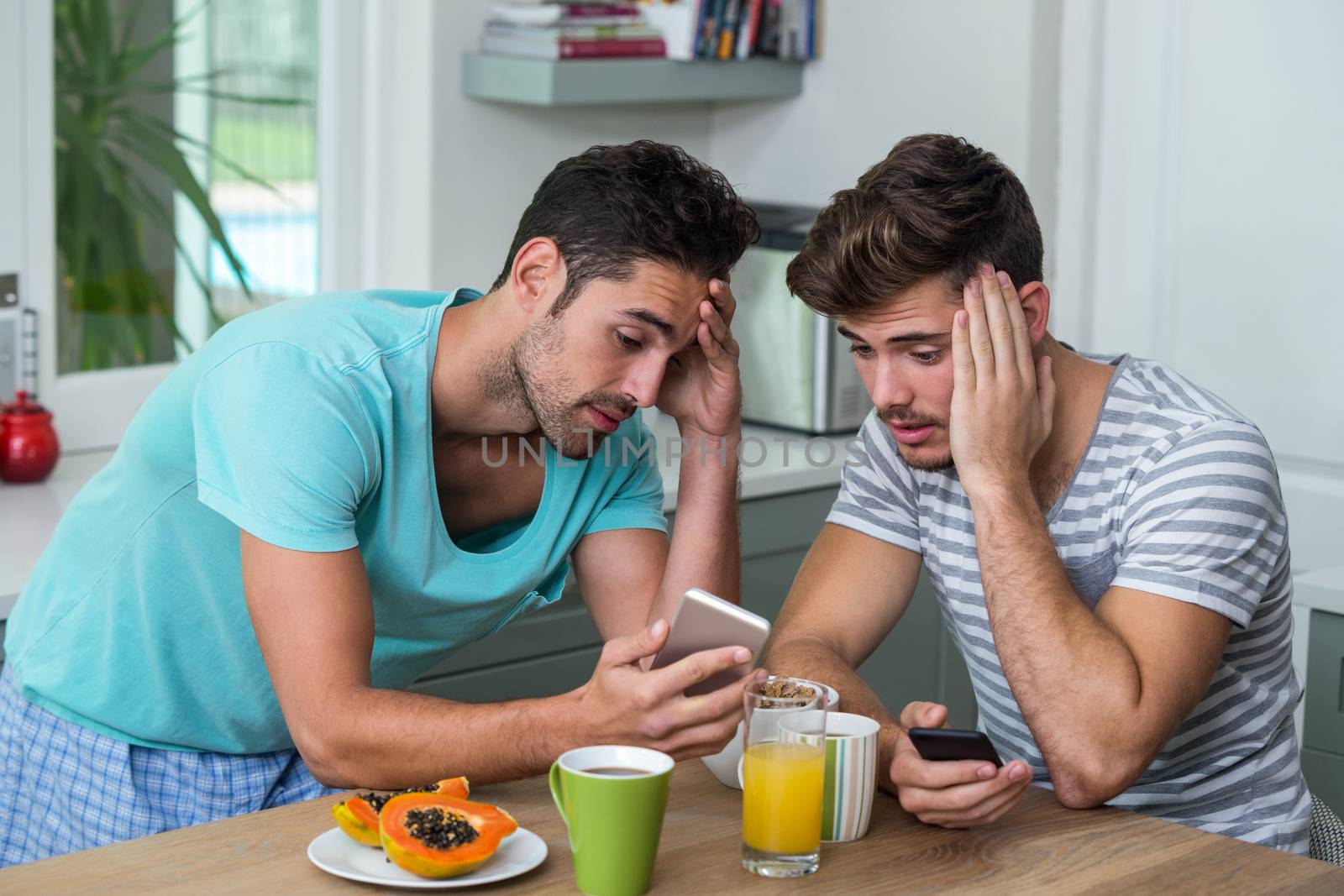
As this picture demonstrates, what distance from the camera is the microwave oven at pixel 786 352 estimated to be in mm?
2953

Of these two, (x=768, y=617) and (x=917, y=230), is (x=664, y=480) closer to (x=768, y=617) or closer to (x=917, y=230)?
(x=768, y=617)

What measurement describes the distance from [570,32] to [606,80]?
11 cm

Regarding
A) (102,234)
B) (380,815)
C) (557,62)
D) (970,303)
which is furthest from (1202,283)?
(380,815)

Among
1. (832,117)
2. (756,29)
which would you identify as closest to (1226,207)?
(832,117)

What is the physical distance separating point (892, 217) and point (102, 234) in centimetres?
165

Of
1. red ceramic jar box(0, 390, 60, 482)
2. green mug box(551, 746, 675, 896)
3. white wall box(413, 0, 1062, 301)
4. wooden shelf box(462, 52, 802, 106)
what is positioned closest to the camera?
green mug box(551, 746, 675, 896)

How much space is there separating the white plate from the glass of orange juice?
6.5 inches

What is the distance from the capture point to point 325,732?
1390 mm

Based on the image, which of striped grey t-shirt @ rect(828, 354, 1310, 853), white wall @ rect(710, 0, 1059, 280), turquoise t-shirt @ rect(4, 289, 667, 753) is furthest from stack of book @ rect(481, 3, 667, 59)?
striped grey t-shirt @ rect(828, 354, 1310, 853)

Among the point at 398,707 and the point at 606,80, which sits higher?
the point at 606,80

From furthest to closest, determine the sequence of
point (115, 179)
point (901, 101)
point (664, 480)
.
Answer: point (901, 101) → point (115, 179) → point (664, 480)

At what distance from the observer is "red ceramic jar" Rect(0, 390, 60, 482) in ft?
7.91

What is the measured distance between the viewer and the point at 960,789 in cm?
128

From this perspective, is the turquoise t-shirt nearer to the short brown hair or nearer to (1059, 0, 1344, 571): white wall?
the short brown hair
